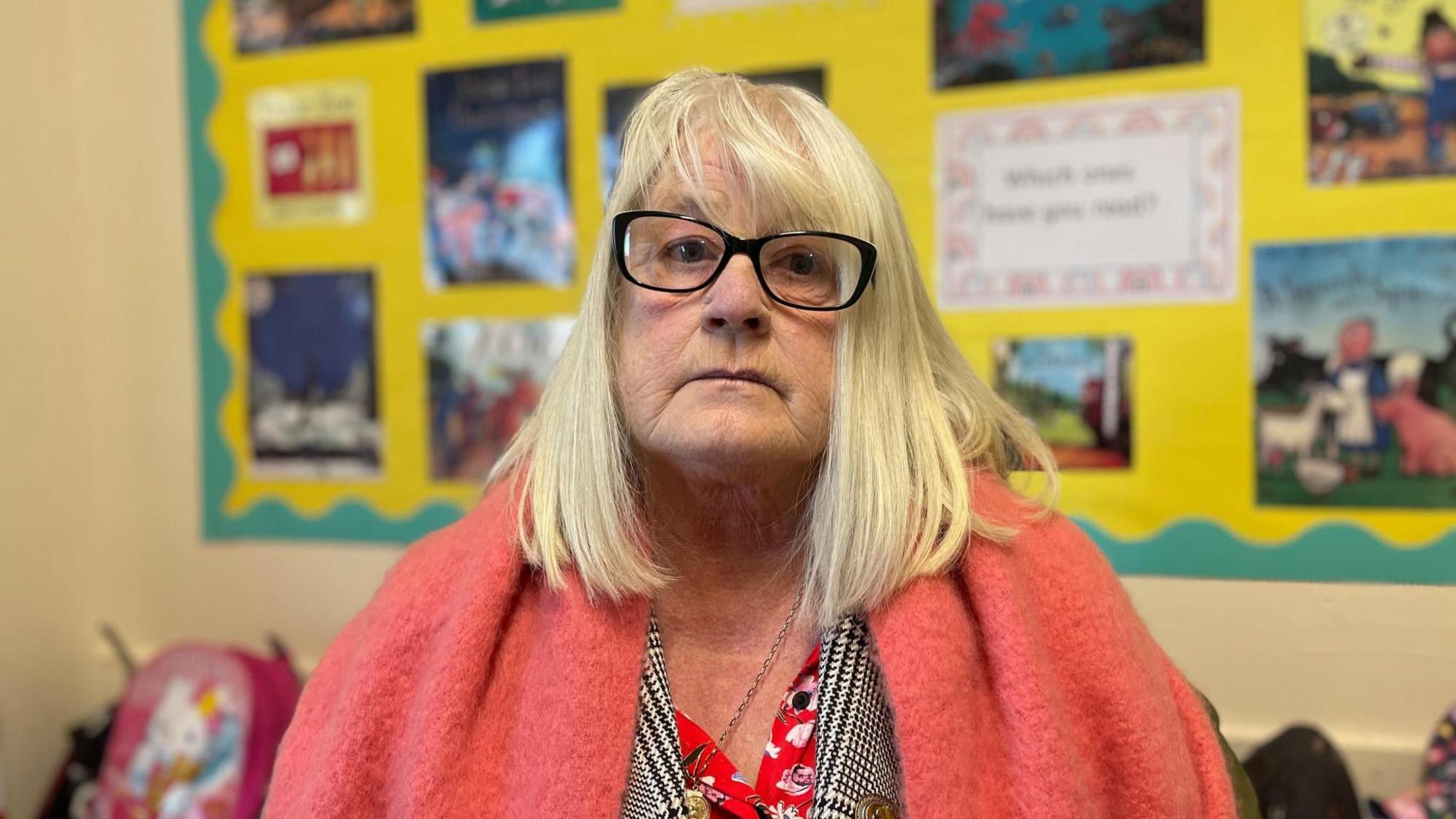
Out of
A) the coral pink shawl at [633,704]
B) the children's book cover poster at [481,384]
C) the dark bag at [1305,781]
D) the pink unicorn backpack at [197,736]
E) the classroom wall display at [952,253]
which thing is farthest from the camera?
the children's book cover poster at [481,384]

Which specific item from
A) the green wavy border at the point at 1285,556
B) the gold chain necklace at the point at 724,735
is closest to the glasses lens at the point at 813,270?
the gold chain necklace at the point at 724,735

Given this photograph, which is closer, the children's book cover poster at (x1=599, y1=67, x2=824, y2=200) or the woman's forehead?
the woman's forehead

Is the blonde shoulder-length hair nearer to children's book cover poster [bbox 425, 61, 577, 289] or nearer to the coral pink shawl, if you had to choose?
the coral pink shawl

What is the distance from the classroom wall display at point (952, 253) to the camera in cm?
135

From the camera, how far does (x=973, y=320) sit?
1.50 metres

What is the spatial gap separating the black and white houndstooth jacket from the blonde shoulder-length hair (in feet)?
0.15

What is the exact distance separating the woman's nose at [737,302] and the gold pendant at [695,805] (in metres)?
0.37

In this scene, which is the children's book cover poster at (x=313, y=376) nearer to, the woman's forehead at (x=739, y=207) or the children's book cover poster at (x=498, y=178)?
the children's book cover poster at (x=498, y=178)

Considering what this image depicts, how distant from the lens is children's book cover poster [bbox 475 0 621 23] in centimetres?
165


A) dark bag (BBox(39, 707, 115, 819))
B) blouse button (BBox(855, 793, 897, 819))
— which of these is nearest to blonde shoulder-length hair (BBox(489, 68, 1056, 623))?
blouse button (BBox(855, 793, 897, 819))

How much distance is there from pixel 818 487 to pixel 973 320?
2.07 feet

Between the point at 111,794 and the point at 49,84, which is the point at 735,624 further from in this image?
the point at 49,84

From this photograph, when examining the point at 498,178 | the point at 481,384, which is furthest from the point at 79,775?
the point at 498,178

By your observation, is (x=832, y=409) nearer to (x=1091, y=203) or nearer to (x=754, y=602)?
(x=754, y=602)
